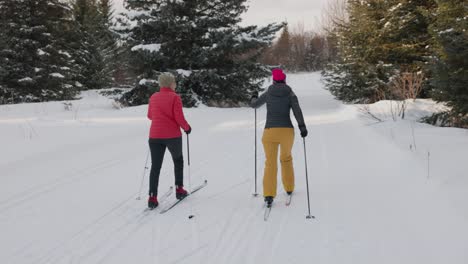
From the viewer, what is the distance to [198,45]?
62.6ft

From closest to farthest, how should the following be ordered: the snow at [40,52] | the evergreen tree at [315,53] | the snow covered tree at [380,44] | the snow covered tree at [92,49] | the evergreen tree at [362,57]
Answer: the snow covered tree at [380,44]
the evergreen tree at [362,57]
the snow at [40,52]
the snow covered tree at [92,49]
the evergreen tree at [315,53]

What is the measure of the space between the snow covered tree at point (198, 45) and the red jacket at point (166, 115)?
12.9 metres

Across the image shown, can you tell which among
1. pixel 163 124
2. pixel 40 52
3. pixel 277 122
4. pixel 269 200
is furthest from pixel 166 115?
pixel 40 52

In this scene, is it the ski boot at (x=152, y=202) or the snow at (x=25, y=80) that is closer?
the ski boot at (x=152, y=202)

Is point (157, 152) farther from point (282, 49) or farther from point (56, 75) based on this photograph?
point (282, 49)

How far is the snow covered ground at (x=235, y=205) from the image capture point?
3949 mm

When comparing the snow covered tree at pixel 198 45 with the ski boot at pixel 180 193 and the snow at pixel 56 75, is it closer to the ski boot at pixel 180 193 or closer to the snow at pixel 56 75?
the snow at pixel 56 75

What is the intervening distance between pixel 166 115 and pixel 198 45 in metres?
14.3

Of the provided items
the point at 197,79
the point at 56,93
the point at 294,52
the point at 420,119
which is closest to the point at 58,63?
the point at 56,93

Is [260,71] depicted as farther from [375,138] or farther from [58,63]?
[58,63]

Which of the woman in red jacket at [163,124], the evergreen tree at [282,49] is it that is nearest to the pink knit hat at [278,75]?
the woman in red jacket at [163,124]

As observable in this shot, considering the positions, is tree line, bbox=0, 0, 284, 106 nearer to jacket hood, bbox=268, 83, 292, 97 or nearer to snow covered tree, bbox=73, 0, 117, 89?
snow covered tree, bbox=73, 0, 117, 89

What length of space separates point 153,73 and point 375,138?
1265 centimetres

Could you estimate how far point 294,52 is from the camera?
69312mm
